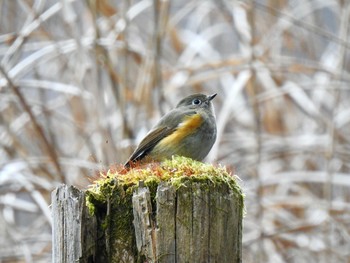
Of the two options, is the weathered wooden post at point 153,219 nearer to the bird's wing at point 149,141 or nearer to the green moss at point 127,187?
the green moss at point 127,187

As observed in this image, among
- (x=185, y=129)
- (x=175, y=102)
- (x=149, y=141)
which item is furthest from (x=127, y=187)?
(x=175, y=102)

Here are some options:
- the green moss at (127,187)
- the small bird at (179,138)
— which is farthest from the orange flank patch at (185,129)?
the green moss at (127,187)

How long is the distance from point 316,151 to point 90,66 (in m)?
1.70

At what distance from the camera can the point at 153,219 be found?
222 cm

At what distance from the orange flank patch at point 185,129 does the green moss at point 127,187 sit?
1887 mm

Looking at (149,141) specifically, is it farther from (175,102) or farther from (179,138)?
(175,102)

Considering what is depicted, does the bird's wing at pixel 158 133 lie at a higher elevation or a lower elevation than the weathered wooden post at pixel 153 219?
higher

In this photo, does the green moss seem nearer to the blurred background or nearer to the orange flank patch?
the orange flank patch

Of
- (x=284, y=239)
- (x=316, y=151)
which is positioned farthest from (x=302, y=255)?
(x=316, y=151)

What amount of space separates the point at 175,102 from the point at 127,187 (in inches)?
141

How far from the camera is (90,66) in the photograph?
5371mm

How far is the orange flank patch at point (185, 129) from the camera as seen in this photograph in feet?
14.1

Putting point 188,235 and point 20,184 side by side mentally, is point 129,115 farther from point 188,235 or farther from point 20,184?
point 188,235

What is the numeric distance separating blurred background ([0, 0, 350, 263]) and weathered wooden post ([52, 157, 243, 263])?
7.12ft
